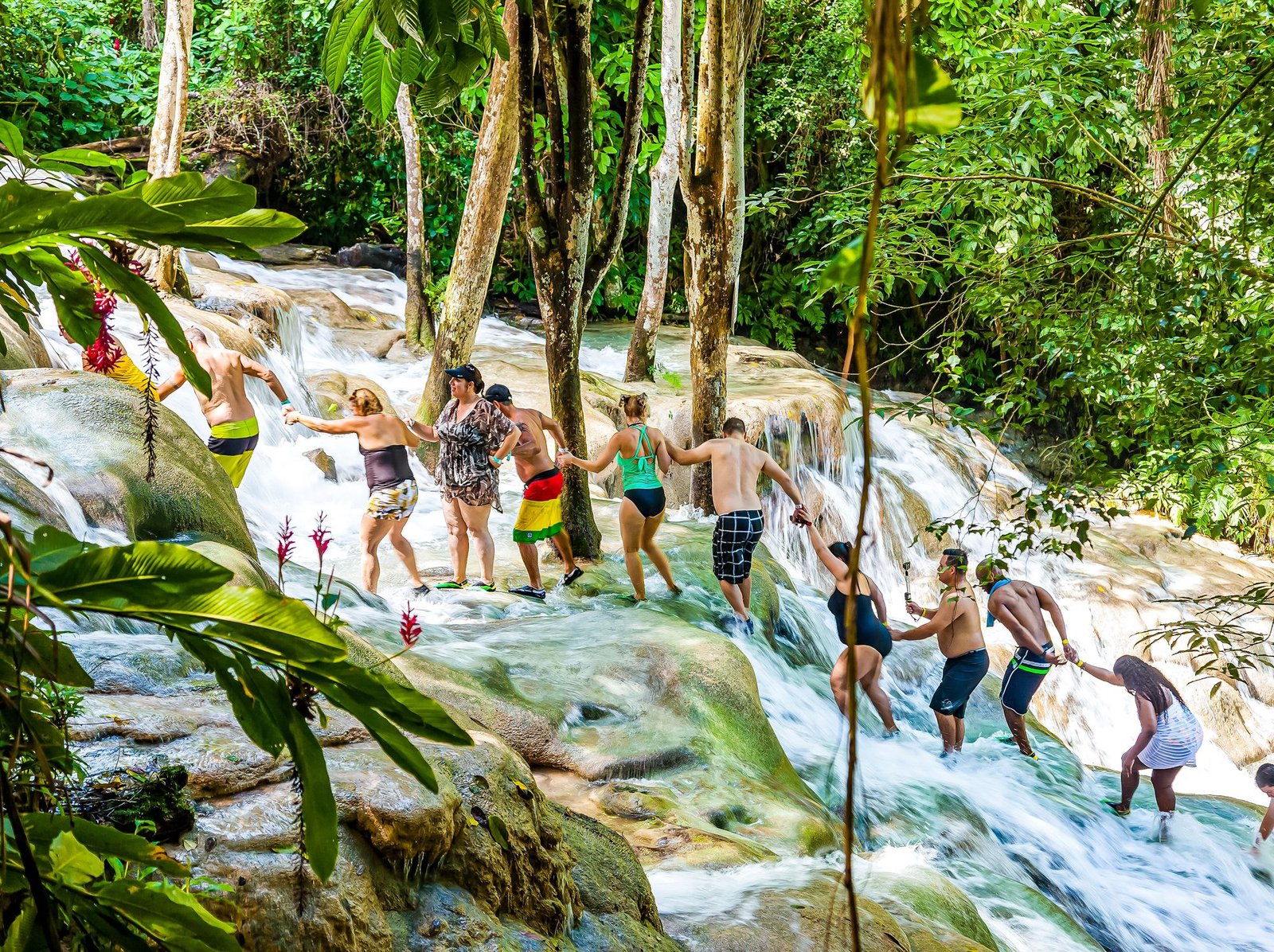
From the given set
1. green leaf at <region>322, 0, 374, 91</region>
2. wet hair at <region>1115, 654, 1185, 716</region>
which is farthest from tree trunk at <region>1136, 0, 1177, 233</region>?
green leaf at <region>322, 0, 374, 91</region>

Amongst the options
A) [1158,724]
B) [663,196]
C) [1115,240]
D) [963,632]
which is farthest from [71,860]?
[663,196]

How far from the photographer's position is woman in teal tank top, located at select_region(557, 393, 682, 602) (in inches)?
325

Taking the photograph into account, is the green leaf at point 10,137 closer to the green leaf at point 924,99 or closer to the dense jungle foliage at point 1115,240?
the dense jungle foliage at point 1115,240

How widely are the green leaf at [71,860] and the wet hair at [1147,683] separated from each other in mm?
7846

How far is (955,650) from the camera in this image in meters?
8.16

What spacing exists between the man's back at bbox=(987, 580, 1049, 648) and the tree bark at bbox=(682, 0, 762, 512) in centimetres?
331

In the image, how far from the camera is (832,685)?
331 inches

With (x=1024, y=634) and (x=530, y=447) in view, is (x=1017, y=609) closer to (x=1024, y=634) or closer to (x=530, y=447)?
(x=1024, y=634)

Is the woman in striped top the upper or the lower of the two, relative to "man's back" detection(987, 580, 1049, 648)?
lower

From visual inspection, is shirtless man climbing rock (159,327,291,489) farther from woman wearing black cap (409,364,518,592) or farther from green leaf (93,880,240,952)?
green leaf (93,880,240,952)

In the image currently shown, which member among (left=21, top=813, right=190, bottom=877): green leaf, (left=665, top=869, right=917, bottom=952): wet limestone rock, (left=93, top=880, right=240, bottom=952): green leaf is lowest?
(left=665, top=869, right=917, bottom=952): wet limestone rock

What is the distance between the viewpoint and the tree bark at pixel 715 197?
9.18 metres

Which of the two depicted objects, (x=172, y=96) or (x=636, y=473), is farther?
(x=172, y=96)

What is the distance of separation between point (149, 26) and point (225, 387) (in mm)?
14163
